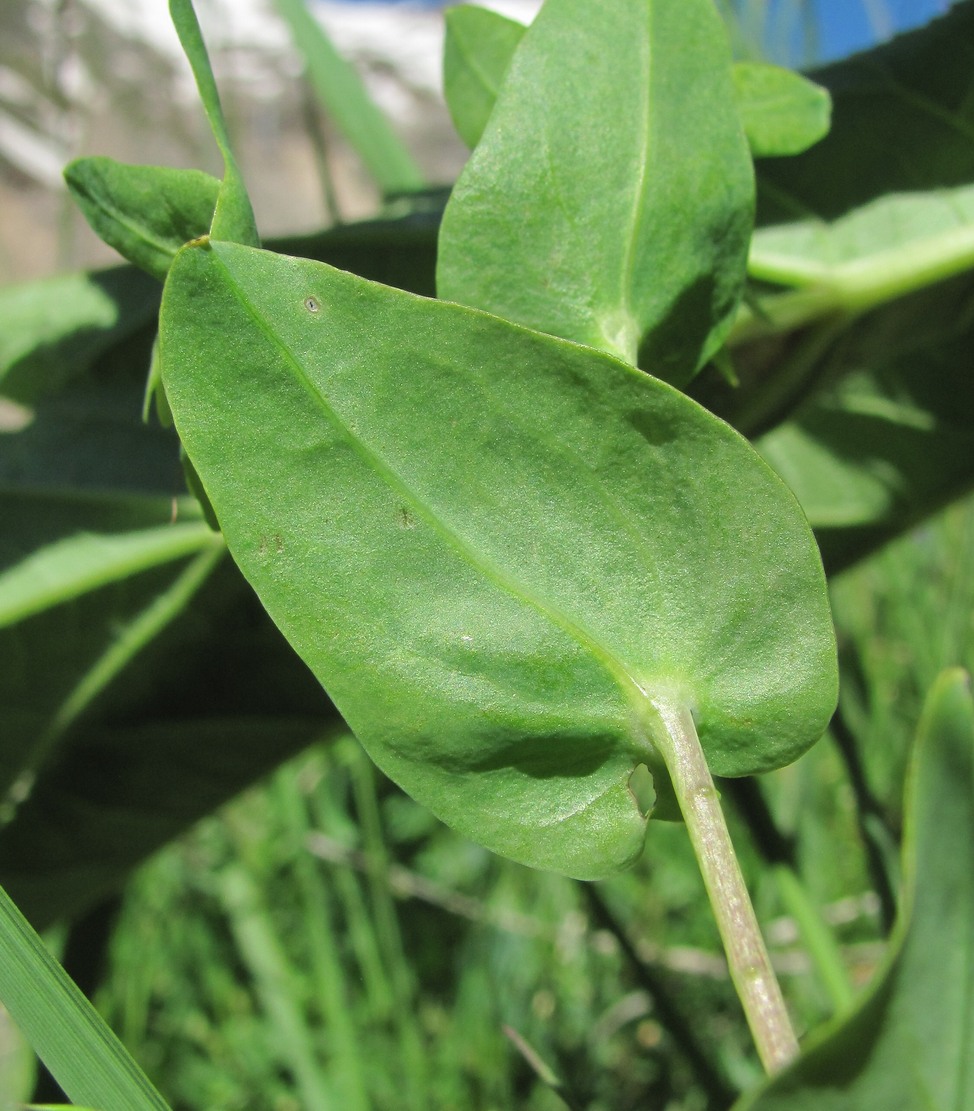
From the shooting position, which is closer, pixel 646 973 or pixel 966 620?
pixel 646 973

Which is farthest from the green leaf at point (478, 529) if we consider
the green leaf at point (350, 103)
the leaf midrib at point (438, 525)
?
the green leaf at point (350, 103)

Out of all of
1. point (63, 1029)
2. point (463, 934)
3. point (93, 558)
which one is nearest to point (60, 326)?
point (93, 558)

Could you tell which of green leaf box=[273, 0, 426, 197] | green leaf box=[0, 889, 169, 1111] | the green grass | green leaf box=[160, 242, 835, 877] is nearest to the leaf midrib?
green leaf box=[160, 242, 835, 877]

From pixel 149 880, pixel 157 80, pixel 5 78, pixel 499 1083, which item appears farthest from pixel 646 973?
pixel 5 78

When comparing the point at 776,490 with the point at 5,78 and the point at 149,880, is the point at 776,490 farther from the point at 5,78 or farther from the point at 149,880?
the point at 5,78

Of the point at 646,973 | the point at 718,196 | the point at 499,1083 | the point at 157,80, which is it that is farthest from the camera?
the point at 157,80

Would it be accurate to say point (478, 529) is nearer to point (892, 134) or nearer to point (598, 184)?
point (598, 184)
